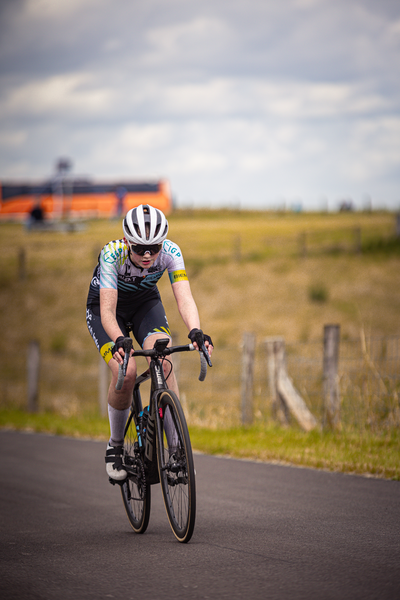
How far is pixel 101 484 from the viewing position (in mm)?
7805

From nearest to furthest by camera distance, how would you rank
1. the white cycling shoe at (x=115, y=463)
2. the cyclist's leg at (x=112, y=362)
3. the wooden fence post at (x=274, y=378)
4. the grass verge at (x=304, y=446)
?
1. the cyclist's leg at (x=112, y=362)
2. the white cycling shoe at (x=115, y=463)
3. the grass verge at (x=304, y=446)
4. the wooden fence post at (x=274, y=378)

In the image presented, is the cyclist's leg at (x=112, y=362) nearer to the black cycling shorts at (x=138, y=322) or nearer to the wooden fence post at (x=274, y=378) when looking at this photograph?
the black cycling shorts at (x=138, y=322)

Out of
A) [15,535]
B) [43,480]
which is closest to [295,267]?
[43,480]

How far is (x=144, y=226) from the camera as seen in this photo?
518cm

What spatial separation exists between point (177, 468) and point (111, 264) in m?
1.58

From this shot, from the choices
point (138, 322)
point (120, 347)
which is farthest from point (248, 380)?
point (120, 347)

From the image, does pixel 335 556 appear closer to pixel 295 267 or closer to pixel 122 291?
pixel 122 291

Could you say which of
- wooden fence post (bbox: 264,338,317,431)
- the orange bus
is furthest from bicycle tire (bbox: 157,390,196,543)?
the orange bus

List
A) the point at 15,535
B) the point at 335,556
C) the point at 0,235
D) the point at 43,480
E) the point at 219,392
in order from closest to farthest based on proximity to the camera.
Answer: the point at 335,556
the point at 15,535
the point at 43,480
the point at 219,392
the point at 0,235

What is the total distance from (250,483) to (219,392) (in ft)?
50.7

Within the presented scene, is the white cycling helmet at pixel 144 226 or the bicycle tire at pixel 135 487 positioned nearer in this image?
the white cycling helmet at pixel 144 226

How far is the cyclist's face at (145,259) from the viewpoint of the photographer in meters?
5.30

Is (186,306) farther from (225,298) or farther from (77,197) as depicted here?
(77,197)

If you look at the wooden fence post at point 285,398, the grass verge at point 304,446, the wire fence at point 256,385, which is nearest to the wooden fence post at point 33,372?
the wire fence at point 256,385
